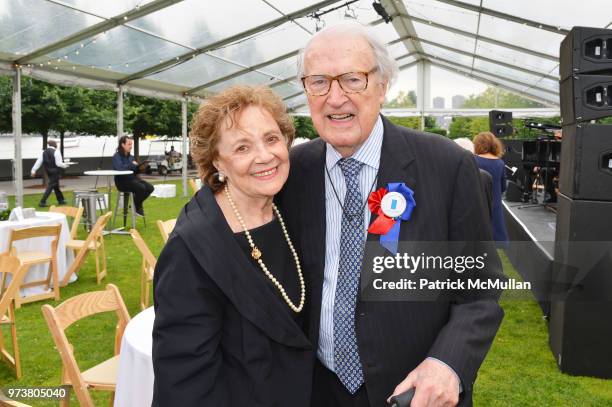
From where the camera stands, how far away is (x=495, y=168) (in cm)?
633

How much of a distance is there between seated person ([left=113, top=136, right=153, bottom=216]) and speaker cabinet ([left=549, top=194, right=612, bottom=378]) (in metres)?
7.78

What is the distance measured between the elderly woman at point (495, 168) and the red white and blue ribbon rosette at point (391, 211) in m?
4.77

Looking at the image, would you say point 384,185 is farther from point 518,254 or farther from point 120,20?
point 120,20

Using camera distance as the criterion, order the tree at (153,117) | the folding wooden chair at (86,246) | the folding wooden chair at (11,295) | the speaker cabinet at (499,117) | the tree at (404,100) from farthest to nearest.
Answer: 1. the tree at (404,100)
2. the tree at (153,117)
3. the speaker cabinet at (499,117)
4. the folding wooden chair at (86,246)
5. the folding wooden chair at (11,295)

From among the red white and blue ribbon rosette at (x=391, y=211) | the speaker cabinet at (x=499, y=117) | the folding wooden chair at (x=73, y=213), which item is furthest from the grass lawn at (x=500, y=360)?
the speaker cabinet at (x=499, y=117)

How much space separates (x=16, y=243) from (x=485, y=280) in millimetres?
6068

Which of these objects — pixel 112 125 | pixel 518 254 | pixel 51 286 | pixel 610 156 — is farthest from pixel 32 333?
pixel 112 125

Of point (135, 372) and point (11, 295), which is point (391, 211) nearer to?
point (135, 372)

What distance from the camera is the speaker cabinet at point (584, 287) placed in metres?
3.89

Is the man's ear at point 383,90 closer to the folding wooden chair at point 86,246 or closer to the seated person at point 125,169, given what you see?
the folding wooden chair at point 86,246

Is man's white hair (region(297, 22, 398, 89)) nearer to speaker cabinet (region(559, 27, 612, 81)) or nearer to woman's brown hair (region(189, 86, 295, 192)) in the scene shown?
woman's brown hair (region(189, 86, 295, 192))

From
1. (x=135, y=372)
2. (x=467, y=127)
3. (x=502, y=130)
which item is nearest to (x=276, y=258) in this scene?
(x=135, y=372)

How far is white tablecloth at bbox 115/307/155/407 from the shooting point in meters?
2.36

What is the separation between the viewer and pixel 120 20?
348 inches
